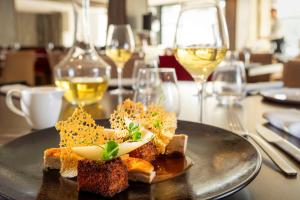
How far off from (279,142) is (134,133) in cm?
30

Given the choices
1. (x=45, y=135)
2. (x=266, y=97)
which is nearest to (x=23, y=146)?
(x=45, y=135)

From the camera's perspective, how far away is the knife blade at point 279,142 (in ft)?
1.81

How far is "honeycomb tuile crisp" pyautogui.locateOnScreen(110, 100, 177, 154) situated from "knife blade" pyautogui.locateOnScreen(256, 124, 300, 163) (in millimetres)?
195

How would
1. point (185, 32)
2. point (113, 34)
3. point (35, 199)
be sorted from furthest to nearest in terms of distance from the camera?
point (113, 34) < point (185, 32) < point (35, 199)

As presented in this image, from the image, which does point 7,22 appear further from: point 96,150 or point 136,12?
point 96,150

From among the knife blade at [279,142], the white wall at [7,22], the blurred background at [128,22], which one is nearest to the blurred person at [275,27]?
the blurred background at [128,22]

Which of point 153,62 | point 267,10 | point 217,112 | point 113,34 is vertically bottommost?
point 217,112

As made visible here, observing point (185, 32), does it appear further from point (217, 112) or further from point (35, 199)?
point (35, 199)

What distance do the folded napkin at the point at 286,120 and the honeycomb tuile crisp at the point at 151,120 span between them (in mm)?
285

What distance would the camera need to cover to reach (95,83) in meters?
1.02

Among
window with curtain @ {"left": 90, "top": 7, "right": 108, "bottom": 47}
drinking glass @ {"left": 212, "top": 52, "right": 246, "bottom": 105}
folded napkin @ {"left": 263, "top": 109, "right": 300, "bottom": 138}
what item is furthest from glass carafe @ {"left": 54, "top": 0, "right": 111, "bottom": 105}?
window with curtain @ {"left": 90, "top": 7, "right": 108, "bottom": 47}

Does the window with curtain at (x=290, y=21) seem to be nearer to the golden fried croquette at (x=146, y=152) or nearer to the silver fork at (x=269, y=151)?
the silver fork at (x=269, y=151)

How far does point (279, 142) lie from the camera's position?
617 mm

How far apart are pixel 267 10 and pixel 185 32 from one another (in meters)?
9.04
